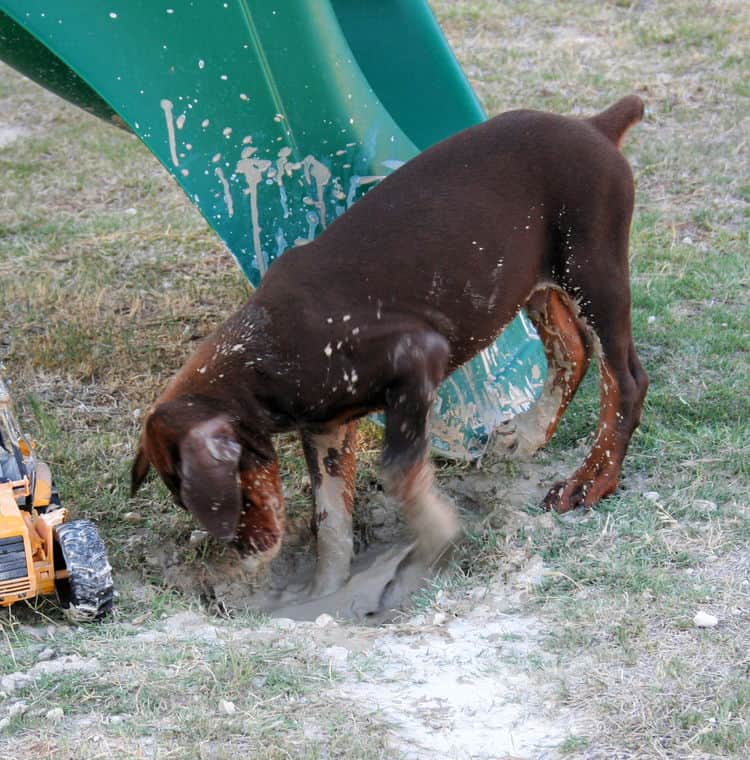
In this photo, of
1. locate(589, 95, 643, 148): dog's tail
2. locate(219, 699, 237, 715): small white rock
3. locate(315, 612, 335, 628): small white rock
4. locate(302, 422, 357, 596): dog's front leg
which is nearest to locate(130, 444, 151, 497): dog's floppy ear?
locate(302, 422, 357, 596): dog's front leg

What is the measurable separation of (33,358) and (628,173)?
3.09 m

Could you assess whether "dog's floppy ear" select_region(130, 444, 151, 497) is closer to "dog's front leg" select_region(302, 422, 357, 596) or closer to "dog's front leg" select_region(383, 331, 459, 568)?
"dog's front leg" select_region(302, 422, 357, 596)

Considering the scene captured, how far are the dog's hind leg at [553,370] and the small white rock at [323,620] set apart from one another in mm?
1256

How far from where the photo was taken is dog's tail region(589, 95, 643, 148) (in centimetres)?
475

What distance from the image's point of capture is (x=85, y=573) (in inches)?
152

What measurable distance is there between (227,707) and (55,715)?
1.54 feet

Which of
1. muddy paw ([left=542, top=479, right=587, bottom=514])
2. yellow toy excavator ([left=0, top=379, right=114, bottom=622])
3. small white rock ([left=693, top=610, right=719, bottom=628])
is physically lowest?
muddy paw ([left=542, top=479, right=587, bottom=514])

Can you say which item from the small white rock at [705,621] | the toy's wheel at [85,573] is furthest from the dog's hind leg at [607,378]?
the toy's wheel at [85,573]

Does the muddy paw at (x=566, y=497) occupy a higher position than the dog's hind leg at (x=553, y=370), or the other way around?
the dog's hind leg at (x=553, y=370)

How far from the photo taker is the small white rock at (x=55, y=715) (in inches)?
130

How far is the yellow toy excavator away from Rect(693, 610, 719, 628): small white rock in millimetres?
1843

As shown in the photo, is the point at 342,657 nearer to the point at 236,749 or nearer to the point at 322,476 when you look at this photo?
the point at 236,749

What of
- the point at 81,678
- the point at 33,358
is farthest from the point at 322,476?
the point at 33,358

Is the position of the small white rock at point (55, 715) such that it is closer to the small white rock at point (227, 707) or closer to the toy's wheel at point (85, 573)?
the small white rock at point (227, 707)
